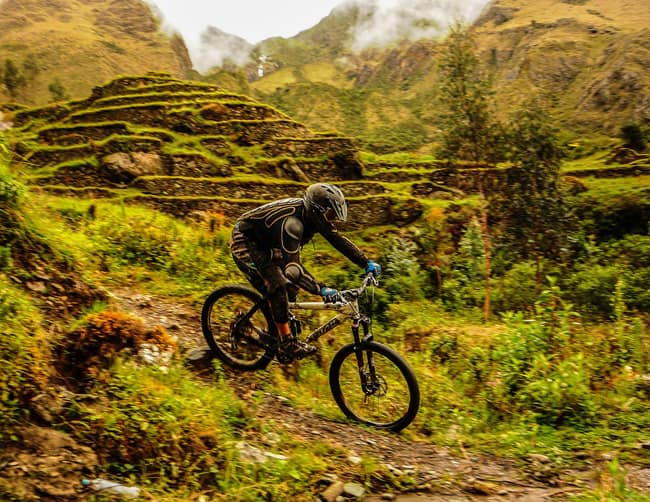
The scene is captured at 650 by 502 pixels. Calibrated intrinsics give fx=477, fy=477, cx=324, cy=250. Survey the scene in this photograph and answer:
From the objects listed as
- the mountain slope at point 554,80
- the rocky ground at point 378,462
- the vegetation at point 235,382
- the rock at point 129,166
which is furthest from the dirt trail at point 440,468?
the mountain slope at point 554,80

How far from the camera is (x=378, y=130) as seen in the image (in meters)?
121

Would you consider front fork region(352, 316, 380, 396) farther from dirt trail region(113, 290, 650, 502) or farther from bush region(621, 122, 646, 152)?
bush region(621, 122, 646, 152)

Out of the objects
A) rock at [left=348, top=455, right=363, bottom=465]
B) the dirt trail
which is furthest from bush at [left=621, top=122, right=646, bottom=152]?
rock at [left=348, top=455, right=363, bottom=465]

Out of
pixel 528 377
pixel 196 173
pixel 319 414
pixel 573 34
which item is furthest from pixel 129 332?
pixel 573 34

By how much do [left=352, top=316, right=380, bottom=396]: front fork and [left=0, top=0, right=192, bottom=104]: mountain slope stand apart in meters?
87.9

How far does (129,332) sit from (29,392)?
49.0 inches

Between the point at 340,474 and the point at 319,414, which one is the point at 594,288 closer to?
the point at 319,414

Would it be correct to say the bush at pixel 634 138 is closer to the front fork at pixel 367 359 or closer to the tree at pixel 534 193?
the tree at pixel 534 193

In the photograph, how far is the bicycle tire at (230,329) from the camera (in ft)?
18.0

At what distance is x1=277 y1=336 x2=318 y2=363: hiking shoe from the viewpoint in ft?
16.6

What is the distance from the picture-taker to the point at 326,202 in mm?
4625

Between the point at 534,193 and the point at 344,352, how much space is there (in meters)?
9.35

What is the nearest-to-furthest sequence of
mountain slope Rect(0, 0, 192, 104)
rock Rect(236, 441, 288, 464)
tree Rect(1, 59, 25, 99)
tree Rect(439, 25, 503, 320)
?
rock Rect(236, 441, 288, 464) → tree Rect(439, 25, 503, 320) → tree Rect(1, 59, 25, 99) → mountain slope Rect(0, 0, 192, 104)

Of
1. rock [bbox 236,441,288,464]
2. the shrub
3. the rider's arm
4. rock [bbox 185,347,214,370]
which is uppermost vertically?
the rider's arm
